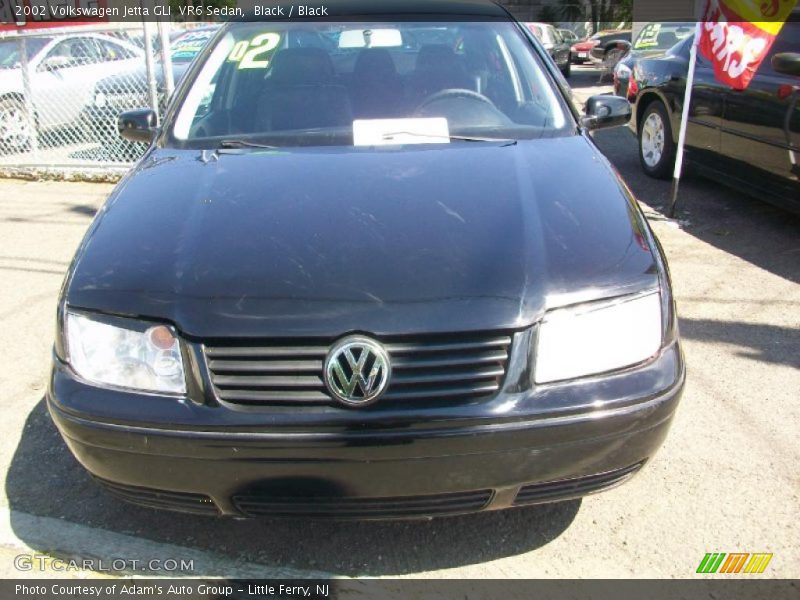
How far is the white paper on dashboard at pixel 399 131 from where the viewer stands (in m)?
2.93

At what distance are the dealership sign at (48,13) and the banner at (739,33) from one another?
7.30m

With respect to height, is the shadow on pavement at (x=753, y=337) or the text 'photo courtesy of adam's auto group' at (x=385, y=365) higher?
Result: the text 'photo courtesy of adam's auto group' at (x=385, y=365)

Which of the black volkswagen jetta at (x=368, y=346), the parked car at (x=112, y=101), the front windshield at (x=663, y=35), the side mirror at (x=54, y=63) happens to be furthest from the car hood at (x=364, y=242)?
the front windshield at (x=663, y=35)

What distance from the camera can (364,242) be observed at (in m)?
2.21

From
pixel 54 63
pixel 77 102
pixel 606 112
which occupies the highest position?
pixel 606 112

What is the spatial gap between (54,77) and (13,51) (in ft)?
5.31

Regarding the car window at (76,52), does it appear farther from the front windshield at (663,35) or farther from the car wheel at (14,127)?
the front windshield at (663,35)

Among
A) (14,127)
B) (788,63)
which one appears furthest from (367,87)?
(14,127)

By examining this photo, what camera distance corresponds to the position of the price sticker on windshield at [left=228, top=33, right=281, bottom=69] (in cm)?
349

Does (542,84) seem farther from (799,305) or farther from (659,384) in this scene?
(799,305)

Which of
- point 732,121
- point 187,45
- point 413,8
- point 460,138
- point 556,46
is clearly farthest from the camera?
point 556,46

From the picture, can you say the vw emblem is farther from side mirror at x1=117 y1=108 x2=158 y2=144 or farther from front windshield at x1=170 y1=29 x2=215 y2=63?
front windshield at x1=170 y1=29 x2=215 y2=63

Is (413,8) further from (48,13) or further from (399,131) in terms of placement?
(48,13)

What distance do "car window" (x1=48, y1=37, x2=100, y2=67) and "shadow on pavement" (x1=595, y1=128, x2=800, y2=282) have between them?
6.51 metres
